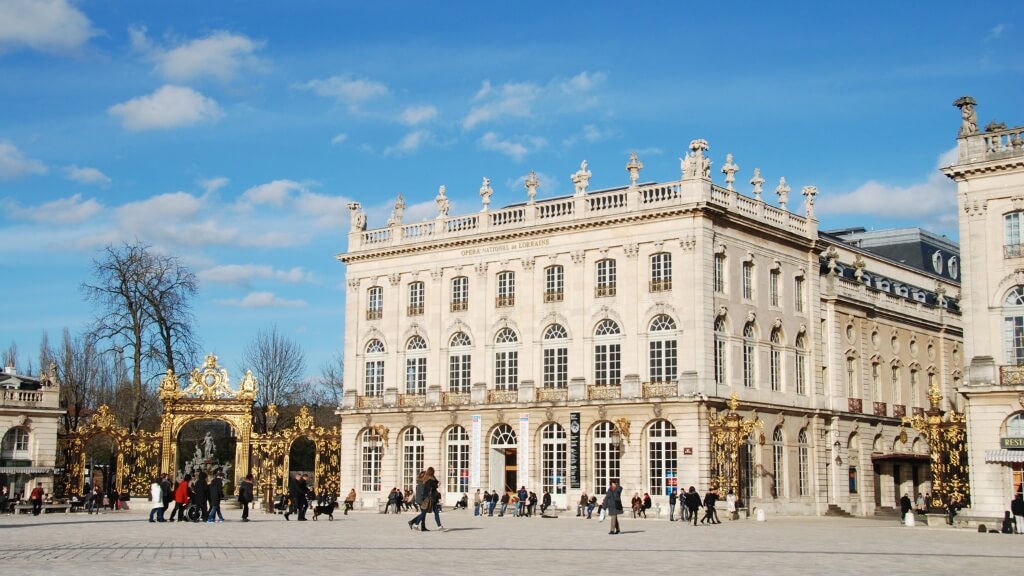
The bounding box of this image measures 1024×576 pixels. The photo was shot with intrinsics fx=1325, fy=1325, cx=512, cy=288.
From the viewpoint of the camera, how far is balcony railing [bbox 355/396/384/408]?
61.6 m

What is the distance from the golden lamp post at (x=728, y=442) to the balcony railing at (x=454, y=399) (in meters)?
12.0

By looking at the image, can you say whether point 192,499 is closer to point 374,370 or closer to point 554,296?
point 554,296

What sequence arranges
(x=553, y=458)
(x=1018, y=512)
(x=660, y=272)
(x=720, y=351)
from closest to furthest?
(x=1018, y=512), (x=720, y=351), (x=660, y=272), (x=553, y=458)

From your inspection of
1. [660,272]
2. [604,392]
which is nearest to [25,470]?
[604,392]

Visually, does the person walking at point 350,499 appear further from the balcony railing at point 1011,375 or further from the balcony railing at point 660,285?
the balcony railing at point 1011,375

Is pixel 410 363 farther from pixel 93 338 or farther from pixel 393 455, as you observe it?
pixel 93 338

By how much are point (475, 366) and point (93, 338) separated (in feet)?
63.6

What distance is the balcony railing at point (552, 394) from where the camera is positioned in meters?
55.2

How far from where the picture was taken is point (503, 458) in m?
57.6

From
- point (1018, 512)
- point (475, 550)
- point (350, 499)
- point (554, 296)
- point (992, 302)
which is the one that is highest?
point (554, 296)

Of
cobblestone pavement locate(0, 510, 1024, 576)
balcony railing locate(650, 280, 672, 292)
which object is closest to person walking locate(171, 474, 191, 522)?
cobblestone pavement locate(0, 510, 1024, 576)

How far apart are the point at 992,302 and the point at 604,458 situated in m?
17.7

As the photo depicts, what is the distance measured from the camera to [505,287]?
58219 mm

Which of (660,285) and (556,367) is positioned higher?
(660,285)
